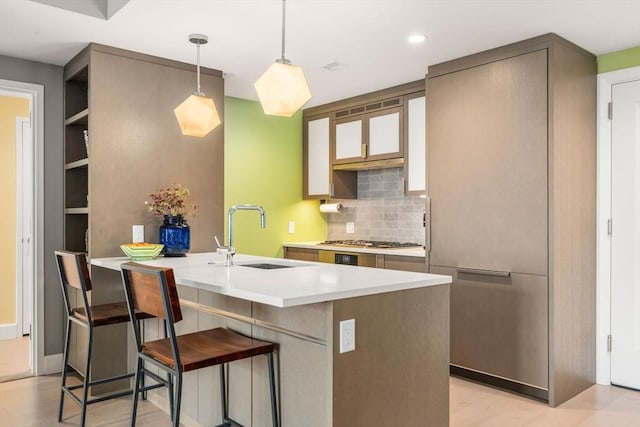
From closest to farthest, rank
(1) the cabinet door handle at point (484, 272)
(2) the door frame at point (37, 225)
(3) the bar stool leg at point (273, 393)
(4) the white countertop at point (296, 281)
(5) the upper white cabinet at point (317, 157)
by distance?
(4) the white countertop at point (296, 281)
(3) the bar stool leg at point (273, 393)
(1) the cabinet door handle at point (484, 272)
(2) the door frame at point (37, 225)
(5) the upper white cabinet at point (317, 157)

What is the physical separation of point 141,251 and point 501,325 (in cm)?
243

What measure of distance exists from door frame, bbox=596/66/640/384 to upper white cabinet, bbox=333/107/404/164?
1.54 m

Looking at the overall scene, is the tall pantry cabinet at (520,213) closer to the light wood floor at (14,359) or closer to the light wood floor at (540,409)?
the light wood floor at (540,409)

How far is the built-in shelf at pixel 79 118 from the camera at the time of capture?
3425 mm

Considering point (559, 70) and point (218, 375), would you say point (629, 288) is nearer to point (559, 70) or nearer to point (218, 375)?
point (559, 70)

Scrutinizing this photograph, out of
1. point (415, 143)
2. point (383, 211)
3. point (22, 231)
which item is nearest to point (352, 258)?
point (383, 211)

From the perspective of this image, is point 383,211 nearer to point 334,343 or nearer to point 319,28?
point 319,28

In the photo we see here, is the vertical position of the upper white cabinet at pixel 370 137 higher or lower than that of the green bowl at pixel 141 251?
higher

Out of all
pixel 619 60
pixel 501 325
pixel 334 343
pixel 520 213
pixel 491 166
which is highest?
pixel 619 60

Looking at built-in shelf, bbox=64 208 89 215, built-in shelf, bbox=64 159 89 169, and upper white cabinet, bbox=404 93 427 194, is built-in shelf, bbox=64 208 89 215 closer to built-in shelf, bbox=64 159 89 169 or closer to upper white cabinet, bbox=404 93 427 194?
built-in shelf, bbox=64 159 89 169

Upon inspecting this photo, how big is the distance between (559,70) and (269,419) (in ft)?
8.82

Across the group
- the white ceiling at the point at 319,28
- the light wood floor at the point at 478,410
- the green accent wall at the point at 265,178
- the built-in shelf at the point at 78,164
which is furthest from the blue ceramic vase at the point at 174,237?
the green accent wall at the point at 265,178

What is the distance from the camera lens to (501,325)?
11.0 feet

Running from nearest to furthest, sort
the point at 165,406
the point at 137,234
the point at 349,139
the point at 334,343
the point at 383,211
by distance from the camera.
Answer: the point at 334,343, the point at 165,406, the point at 137,234, the point at 349,139, the point at 383,211
